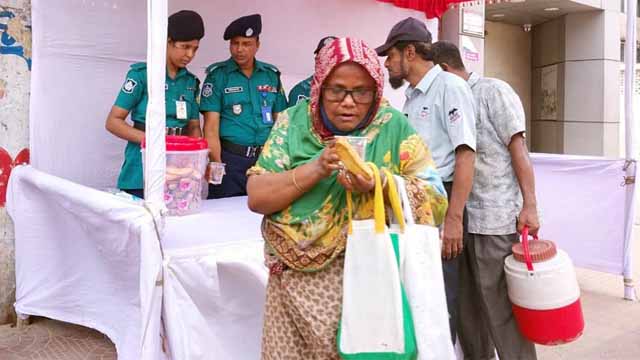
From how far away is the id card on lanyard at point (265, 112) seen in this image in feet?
12.4

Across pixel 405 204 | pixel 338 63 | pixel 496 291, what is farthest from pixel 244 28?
pixel 405 204

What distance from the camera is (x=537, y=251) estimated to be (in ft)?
7.74

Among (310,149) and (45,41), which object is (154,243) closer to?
(310,149)

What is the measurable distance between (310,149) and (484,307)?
Result: 145 cm

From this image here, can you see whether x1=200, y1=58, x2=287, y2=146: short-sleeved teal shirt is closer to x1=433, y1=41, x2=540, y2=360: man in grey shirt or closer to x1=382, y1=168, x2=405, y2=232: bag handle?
x1=433, y1=41, x2=540, y2=360: man in grey shirt

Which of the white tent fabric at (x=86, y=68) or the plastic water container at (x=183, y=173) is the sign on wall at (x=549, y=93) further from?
the plastic water container at (x=183, y=173)

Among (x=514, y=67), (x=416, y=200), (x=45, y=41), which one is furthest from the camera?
(x=514, y=67)

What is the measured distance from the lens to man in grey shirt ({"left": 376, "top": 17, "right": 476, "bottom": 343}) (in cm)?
241

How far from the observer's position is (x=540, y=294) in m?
2.32

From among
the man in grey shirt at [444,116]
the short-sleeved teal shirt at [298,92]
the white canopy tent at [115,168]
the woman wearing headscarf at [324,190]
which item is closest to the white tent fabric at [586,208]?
the white canopy tent at [115,168]

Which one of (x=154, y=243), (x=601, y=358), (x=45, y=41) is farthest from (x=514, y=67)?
(x=154, y=243)

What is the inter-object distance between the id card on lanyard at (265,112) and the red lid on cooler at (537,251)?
73.8 inches

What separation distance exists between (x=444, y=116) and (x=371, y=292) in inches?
52.1

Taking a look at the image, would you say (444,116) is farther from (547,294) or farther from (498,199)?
(547,294)
